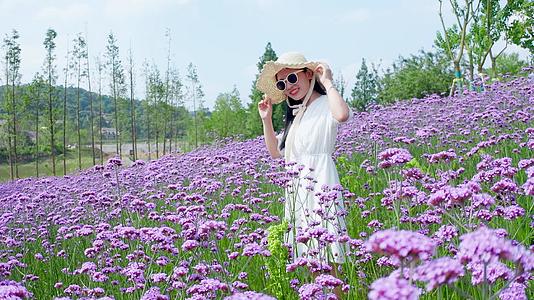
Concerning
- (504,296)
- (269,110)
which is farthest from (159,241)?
(504,296)

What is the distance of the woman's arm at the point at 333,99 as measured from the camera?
4121 millimetres

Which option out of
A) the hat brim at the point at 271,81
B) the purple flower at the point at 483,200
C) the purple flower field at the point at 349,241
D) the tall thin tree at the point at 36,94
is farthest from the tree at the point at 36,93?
the purple flower at the point at 483,200

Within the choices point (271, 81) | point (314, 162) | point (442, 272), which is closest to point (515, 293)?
point (442, 272)

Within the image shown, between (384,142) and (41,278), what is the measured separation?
5.57 metres

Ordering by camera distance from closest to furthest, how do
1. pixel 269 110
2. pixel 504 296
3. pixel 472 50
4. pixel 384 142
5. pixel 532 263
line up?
pixel 532 263, pixel 504 296, pixel 269 110, pixel 384 142, pixel 472 50

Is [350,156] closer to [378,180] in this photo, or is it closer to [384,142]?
[384,142]

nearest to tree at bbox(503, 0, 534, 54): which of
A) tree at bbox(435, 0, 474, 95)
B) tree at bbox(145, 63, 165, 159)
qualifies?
tree at bbox(435, 0, 474, 95)

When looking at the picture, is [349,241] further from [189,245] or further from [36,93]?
[36,93]

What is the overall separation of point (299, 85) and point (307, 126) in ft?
1.38

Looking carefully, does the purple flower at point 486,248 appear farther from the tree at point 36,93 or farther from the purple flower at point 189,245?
the tree at point 36,93

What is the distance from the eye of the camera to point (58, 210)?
8234 mm

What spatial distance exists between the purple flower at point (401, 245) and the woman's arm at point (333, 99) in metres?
2.65

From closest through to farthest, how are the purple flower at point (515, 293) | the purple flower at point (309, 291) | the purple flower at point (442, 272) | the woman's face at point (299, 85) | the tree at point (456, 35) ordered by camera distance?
the purple flower at point (442, 272) → the purple flower at point (515, 293) → the purple flower at point (309, 291) → the woman's face at point (299, 85) → the tree at point (456, 35)

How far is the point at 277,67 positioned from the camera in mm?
4699
